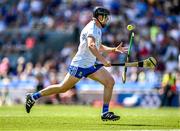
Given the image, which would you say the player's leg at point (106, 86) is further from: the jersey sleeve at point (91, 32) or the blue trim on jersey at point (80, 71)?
the jersey sleeve at point (91, 32)

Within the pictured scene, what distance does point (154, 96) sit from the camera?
109ft

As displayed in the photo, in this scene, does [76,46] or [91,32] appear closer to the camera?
[91,32]

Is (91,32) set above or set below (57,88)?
above

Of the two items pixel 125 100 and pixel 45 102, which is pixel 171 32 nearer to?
pixel 125 100

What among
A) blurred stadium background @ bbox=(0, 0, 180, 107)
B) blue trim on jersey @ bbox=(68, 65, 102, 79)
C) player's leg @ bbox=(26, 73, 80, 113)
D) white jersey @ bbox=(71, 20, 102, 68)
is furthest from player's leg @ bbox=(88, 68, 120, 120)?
blurred stadium background @ bbox=(0, 0, 180, 107)

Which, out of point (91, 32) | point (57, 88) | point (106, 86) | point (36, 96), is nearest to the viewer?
point (91, 32)

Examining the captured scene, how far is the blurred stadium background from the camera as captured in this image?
110 ft

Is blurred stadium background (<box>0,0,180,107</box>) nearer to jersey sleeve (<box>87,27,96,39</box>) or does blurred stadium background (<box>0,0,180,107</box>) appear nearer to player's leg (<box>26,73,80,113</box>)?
player's leg (<box>26,73,80,113</box>)

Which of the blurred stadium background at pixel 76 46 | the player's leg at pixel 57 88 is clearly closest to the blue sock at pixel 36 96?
the player's leg at pixel 57 88

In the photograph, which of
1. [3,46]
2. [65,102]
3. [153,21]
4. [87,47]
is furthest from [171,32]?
[87,47]

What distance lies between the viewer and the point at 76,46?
36094 mm

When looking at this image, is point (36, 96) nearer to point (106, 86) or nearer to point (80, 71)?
point (80, 71)

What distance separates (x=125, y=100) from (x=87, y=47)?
15.4 metres

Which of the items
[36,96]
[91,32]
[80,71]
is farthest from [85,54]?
[36,96]
